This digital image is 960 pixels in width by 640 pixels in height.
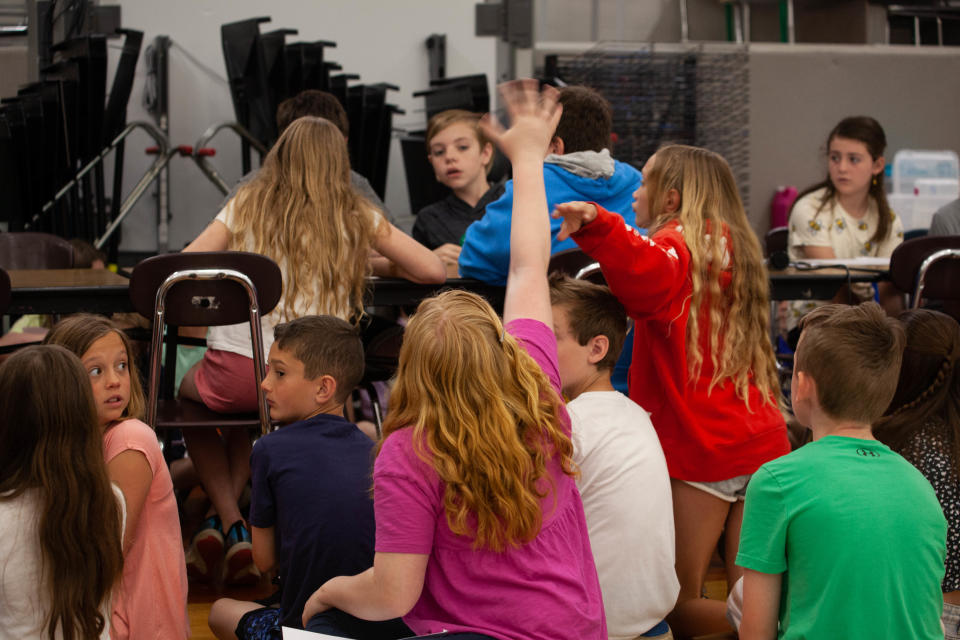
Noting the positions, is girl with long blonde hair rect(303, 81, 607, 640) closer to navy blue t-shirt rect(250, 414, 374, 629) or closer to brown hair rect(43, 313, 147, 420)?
navy blue t-shirt rect(250, 414, 374, 629)

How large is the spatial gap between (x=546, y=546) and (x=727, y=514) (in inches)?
35.7

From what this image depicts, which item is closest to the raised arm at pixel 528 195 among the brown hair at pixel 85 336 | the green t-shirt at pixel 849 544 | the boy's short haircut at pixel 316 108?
the green t-shirt at pixel 849 544

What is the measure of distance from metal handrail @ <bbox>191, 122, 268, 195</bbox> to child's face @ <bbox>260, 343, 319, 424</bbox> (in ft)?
11.5

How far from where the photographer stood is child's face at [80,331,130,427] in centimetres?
196

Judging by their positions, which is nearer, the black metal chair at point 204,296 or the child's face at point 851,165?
the black metal chair at point 204,296

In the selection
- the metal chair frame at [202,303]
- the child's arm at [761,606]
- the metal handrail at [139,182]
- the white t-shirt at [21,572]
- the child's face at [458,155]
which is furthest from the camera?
the metal handrail at [139,182]

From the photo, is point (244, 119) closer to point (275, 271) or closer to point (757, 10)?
point (275, 271)

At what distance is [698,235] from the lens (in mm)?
2172

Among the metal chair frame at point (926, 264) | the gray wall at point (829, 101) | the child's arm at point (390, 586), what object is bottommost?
the child's arm at point (390, 586)

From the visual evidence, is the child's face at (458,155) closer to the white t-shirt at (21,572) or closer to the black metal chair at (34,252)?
the black metal chair at (34,252)

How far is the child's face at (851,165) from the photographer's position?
145 inches

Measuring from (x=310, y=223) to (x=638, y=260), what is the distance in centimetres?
111

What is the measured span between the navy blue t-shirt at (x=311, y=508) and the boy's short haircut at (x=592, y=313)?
497 millimetres

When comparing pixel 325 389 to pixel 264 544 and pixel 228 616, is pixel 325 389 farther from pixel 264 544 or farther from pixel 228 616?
pixel 228 616
